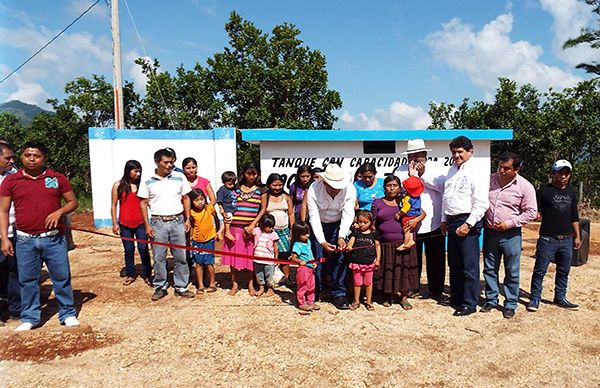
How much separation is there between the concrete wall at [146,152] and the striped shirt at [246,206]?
13.7 feet

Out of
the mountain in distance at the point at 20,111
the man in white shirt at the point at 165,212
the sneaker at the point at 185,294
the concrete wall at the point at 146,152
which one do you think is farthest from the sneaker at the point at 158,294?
the mountain in distance at the point at 20,111

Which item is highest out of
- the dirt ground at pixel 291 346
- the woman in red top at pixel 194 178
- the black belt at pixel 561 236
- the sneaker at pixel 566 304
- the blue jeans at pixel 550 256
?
the woman in red top at pixel 194 178

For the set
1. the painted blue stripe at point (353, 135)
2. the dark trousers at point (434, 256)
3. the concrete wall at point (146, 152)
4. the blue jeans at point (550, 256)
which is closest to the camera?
the blue jeans at point (550, 256)

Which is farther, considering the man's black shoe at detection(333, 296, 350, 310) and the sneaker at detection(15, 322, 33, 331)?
the man's black shoe at detection(333, 296, 350, 310)

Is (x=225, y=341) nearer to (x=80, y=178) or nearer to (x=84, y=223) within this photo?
(x=84, y=223)

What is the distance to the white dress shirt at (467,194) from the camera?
4.05 m

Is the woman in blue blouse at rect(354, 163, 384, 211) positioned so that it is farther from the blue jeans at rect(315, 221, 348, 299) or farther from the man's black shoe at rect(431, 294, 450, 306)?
the man's black shoe at rect(431, 294, 450, 306)

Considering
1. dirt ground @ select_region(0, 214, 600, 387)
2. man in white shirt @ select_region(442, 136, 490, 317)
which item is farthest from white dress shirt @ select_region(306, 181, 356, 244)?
man in white shirt @ select_region(442, 136, 490, 317)

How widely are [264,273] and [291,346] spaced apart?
1413mm

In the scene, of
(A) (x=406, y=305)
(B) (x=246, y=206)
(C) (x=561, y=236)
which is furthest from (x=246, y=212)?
(C) (x=561, y=236)

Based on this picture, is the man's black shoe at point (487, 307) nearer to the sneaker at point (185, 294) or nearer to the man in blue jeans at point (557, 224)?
the man in blue jeans at point (557, 224)

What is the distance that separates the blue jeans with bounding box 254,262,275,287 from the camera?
4.84 metres

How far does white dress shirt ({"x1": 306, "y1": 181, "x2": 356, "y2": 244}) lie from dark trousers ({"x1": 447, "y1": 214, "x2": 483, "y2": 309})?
3.39 ft

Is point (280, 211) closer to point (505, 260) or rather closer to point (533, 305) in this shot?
point (505, 260)
